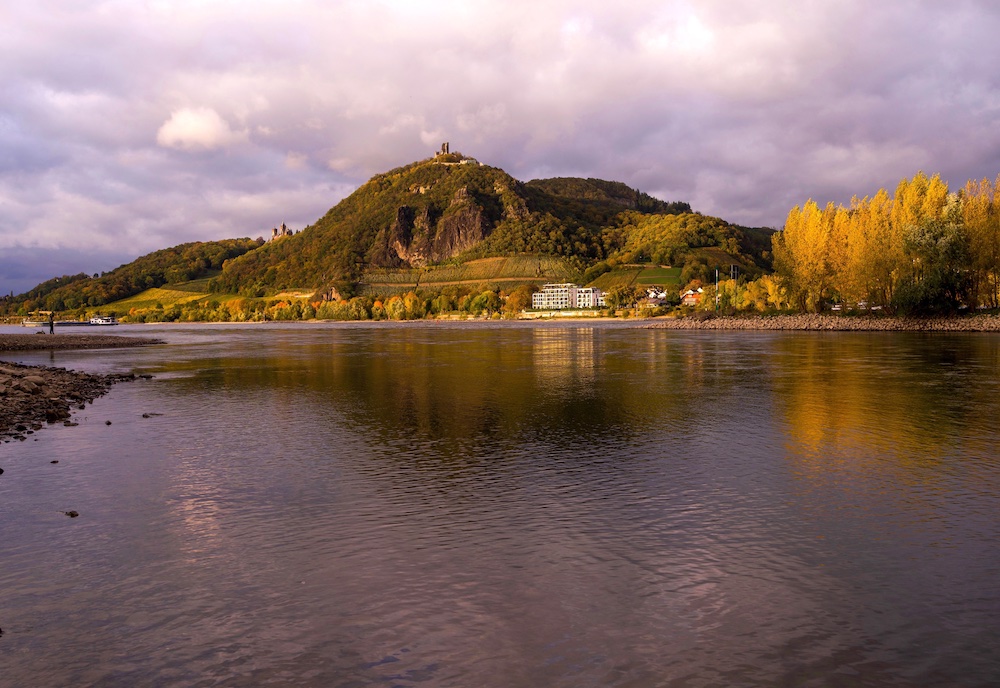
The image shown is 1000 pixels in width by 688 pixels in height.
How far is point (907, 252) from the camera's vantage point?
102 meters

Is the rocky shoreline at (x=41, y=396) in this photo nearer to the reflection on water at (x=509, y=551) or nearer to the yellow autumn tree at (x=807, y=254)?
the reflection on water at (x=509, y=551)

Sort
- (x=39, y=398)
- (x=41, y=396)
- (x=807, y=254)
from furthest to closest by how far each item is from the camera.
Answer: (x=807, y=254)
(x=41, y=396)
(x=39, y=398)

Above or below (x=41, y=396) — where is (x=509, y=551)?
below

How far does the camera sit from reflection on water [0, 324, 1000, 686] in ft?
28.2

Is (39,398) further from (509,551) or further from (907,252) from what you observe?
(907,252)

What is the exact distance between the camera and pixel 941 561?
11.3 metres

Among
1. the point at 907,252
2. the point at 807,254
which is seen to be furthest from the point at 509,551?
the point at 807,254

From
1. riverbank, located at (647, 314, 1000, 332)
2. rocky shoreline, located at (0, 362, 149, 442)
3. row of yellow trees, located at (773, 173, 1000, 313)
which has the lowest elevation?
rocky shoreline, located at (0, 362, 149, 442)

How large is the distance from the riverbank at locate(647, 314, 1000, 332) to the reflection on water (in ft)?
271

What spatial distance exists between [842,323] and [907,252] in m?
14.2

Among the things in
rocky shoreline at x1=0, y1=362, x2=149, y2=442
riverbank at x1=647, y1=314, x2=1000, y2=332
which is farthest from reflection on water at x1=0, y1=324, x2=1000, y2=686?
riverbank at x1=647, y1=314, x2=1000, y2=332

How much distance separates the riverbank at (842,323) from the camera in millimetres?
94562

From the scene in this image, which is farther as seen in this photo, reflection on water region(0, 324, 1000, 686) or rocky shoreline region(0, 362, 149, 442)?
rocky shoreline region(0, 362, 149, 442)

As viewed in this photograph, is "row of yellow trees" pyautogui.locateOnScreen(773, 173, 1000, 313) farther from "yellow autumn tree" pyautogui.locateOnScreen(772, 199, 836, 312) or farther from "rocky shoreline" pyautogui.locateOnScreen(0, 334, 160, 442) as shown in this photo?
"rocky shoreline" pyautogui.locateOnScreen(0, 334, 160, 442)
